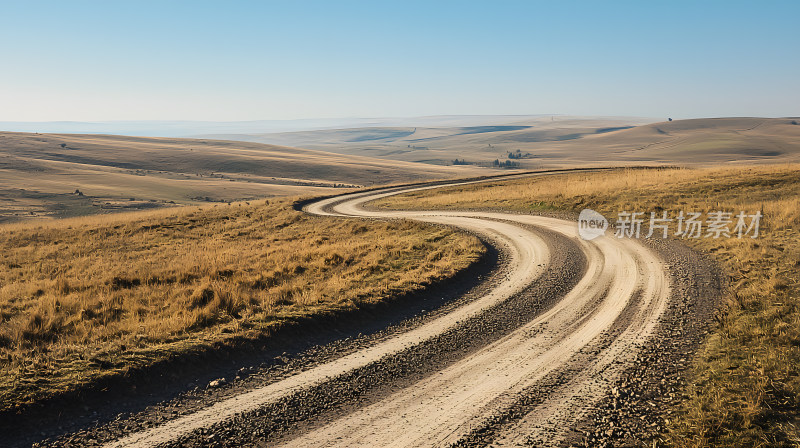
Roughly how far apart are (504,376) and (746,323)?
6128 millimetres

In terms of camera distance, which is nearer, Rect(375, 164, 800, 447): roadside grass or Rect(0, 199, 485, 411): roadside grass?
Rect(375, 164, 800, 447): roadside grass

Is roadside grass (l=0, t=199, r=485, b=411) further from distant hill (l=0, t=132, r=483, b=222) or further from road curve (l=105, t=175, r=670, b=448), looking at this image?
distant hill (l=0, t=132, r=483, b=222)

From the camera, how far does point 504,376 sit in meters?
8.48

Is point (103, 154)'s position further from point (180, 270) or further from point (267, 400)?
point (267, 400)

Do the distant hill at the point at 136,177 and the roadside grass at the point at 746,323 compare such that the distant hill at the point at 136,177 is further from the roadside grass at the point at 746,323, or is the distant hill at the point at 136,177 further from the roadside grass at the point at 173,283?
the roadside grass at the point at 746,323

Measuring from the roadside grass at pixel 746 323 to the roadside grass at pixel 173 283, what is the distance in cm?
780

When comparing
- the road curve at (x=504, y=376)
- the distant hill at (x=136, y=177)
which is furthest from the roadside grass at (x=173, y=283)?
the distant hill at (x=136, y=177)

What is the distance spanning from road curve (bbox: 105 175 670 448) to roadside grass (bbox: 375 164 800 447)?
1.44m

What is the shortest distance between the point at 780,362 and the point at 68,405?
12412 millimetres

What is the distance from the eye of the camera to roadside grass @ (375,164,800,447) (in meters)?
6.44

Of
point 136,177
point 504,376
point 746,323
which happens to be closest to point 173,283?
point 504,376

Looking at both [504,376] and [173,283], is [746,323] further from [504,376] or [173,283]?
[173,283]

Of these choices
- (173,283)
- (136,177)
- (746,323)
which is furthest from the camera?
(136,177)

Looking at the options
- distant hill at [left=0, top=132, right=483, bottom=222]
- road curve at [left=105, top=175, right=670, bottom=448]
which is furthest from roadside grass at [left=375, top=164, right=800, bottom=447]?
distant hill at [left=0, top=132, right=483, bottom=222]
